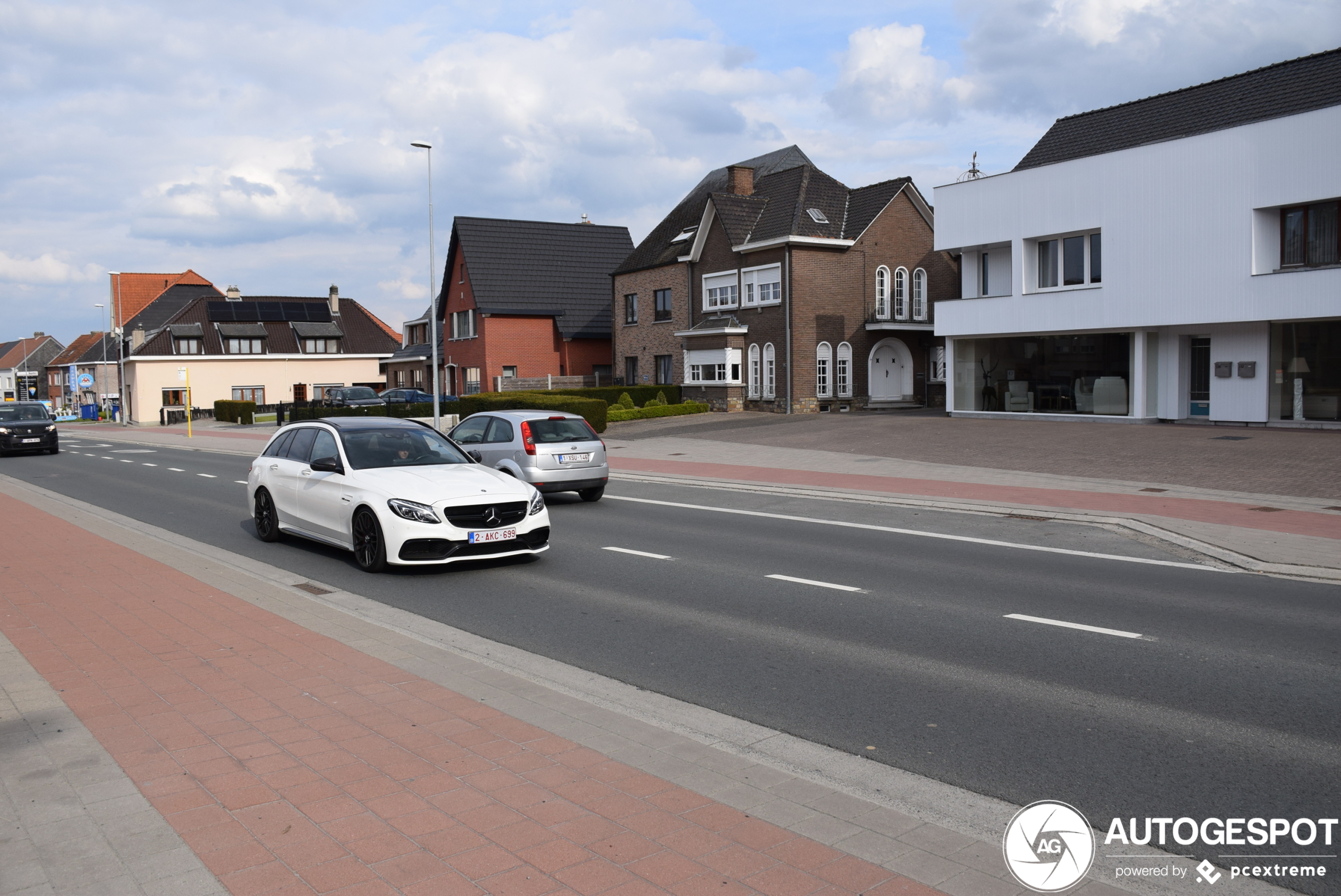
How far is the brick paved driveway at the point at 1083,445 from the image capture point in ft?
58.2

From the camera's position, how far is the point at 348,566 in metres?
10.9

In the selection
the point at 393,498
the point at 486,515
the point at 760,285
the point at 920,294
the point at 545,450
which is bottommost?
the point at 486,515

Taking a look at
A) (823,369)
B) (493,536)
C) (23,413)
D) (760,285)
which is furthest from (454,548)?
(760,285)

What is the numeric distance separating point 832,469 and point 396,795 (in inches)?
667

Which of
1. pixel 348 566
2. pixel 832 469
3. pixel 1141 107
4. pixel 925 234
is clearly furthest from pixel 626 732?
pixel 925 234

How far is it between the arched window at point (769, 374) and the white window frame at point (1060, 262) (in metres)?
10.7

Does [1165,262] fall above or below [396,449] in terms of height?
above

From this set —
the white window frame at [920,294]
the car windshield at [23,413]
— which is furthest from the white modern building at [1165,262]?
the car windshield at [23,413]

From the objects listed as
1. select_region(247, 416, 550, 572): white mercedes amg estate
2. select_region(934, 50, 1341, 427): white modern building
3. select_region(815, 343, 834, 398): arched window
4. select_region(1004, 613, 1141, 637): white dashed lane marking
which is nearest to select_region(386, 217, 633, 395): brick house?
select_region(815, 343, 834, 398): arched window

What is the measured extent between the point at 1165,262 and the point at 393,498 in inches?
931

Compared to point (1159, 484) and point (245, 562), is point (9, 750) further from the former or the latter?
point (1159, 484)

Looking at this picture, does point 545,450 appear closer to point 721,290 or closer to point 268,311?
point 721,290

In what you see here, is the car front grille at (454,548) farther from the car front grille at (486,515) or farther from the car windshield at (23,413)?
the car windshield at (23,413)

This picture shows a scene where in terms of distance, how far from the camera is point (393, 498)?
10188 mm
